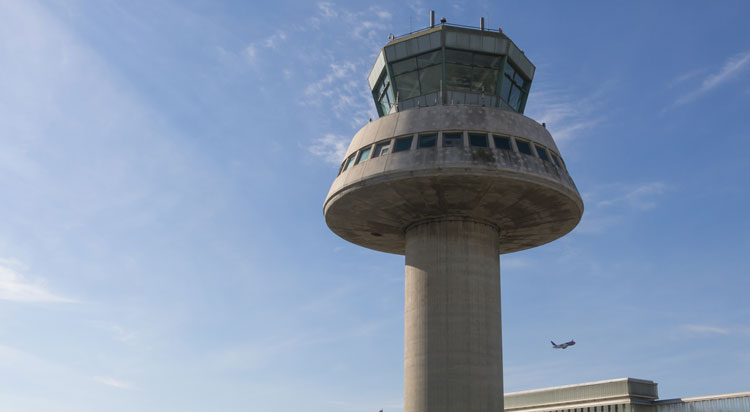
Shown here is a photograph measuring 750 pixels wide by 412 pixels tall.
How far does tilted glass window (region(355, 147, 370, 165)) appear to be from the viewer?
37122 mm

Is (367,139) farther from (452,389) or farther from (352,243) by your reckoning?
(452,389)

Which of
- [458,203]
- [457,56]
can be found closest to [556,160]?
[458,203]

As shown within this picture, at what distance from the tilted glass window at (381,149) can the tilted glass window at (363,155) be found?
494 mm

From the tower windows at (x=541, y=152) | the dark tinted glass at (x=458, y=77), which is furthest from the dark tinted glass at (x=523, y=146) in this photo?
the dark tinted glass at (x=458, y=77)

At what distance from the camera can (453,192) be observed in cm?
3556

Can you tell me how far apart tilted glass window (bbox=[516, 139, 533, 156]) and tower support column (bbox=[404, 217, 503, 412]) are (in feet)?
15.5

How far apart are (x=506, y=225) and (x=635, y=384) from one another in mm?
15817

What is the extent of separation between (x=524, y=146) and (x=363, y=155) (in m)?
8.08

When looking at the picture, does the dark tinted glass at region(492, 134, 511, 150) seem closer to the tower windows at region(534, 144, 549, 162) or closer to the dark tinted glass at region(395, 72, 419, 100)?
the tower windows at region(534, 144, 549, 162)

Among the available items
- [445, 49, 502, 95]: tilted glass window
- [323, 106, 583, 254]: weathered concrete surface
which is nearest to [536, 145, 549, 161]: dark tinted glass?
[323, 106, 583, 254]: weathered concrete surface

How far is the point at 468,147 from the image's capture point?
1368 inches

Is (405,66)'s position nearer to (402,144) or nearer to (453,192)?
(402,144)

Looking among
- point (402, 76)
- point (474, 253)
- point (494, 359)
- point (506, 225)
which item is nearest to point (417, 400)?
point (494, 359)

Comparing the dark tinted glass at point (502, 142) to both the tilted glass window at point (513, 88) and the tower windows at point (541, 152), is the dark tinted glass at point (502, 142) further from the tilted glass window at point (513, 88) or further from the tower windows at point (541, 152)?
the tilted glass window at point (513, 88)
